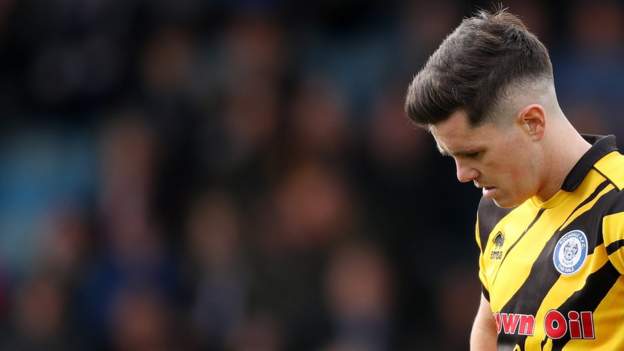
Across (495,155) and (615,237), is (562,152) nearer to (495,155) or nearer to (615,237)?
(495,155)

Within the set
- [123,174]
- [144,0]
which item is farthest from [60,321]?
[144,0]

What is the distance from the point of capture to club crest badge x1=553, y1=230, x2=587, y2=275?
9.95 ft

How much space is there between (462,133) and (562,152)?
0.27 metres

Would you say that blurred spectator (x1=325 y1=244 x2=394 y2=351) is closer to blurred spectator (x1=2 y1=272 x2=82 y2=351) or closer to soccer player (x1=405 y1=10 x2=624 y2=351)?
blurred spectator (x1=2 y1=272 x2=82 y2=351)

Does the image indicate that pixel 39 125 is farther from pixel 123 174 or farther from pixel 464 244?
pixel 464 244

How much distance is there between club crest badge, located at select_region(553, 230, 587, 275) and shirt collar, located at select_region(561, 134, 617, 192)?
135mm

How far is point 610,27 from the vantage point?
754 centimetres

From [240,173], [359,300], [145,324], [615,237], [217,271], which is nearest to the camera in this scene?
[615,237]

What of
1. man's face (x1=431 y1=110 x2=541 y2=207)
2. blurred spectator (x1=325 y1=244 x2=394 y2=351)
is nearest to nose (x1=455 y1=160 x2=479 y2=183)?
man's face (x1=431 y1=110 x2=541 y2=207)

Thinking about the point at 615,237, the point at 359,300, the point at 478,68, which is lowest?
the point at 359,300

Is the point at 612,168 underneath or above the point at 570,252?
above

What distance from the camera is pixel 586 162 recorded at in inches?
123

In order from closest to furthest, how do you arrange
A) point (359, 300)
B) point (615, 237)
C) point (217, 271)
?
point (615, 237), point (359, 300), point (217, 271)

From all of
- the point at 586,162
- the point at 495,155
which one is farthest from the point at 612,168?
the point at 495,155
